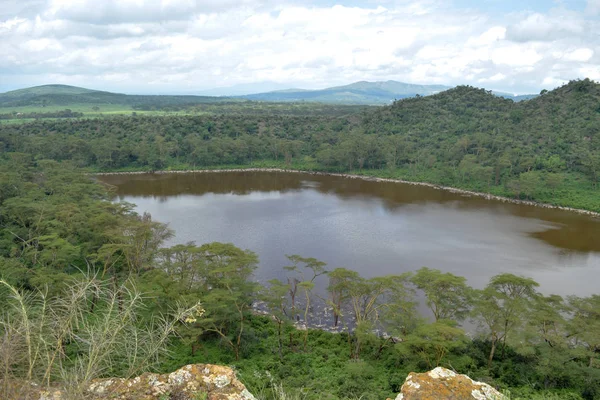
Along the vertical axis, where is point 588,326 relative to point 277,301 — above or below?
above

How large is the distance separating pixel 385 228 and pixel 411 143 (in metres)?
32.0

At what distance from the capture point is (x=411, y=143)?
61.4m

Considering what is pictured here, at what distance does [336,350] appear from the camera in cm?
1655

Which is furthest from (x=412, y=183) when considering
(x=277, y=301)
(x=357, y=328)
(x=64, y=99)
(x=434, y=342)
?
(x=64, y=99)

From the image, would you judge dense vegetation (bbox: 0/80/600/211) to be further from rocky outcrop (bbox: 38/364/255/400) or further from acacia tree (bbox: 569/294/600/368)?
rocky outcrop (bbox: 38/364/255/400)

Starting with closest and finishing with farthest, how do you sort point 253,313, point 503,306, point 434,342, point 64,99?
point 434,342 → point 503,306 → point 253,313 → point 64,99

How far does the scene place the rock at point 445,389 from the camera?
6.11 metres

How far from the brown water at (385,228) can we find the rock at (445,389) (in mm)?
17582

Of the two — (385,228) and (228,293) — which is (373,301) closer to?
(228,293)

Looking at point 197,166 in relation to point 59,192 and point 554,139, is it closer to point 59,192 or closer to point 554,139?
point 59,192

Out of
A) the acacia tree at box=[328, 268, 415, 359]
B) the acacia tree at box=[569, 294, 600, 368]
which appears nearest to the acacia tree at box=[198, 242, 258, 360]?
the acacia tree at box=[328, 268, 415, 359]

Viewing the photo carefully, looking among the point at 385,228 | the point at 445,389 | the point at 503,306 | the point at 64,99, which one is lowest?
the point at 385,228

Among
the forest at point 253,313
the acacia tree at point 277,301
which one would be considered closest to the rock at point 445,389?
the forest at point 253,313

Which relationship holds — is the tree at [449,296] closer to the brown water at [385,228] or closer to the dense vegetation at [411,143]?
the brown water at [385,228]
